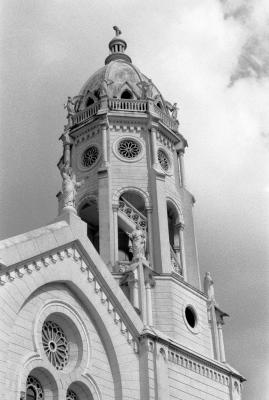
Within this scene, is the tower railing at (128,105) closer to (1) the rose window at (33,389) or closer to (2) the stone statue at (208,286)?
(2) the stone statue at (208,286)

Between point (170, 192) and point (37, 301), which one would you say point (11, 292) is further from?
point (170, 192)

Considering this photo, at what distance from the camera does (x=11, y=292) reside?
1877 centimetres

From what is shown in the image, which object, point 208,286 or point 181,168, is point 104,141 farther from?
point 208,286

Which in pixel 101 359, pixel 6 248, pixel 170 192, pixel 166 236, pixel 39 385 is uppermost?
pixel 170 192

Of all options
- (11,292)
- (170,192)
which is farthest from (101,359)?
(170,192)

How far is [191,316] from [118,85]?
455 inches

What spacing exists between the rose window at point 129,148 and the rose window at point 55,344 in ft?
39.2

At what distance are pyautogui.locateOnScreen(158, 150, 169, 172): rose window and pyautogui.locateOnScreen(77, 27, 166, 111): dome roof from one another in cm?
272

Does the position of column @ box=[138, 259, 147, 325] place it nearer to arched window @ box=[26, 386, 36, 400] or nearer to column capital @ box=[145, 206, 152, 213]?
column capital @ box=[145, 206, 152, 213]

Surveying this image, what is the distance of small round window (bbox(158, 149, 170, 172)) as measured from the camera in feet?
103

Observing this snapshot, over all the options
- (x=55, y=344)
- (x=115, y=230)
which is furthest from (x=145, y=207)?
(x=55, y=344)

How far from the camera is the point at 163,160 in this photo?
31.7 m

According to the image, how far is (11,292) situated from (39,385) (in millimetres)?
2710

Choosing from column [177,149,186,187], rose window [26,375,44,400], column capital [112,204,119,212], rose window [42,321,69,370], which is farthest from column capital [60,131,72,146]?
rose window [26,375,44,400]
